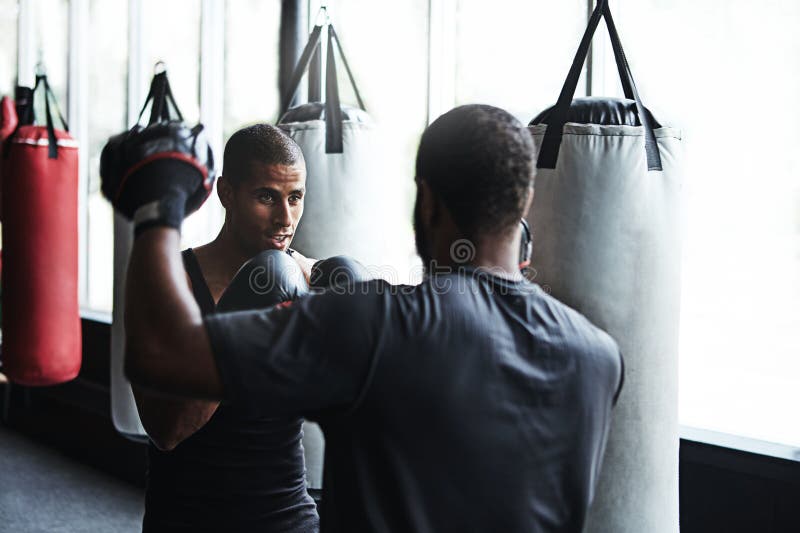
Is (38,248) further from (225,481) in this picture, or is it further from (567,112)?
(567,112)

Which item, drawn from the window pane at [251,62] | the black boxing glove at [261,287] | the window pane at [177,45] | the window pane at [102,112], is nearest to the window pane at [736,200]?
the black boxing glove at [261,287]

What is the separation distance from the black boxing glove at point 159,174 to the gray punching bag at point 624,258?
2.76ft

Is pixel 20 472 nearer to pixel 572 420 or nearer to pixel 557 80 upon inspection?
pixel 557 80

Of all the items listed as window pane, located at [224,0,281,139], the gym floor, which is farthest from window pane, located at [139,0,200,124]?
the gym floor

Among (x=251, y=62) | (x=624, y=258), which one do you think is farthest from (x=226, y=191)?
(x=251, y=62)

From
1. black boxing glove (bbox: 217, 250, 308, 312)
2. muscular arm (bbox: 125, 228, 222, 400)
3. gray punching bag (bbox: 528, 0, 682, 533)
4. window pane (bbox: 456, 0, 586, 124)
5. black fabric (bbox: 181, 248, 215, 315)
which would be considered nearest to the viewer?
muscular arm (bbox: 125, 228, 222, 400)

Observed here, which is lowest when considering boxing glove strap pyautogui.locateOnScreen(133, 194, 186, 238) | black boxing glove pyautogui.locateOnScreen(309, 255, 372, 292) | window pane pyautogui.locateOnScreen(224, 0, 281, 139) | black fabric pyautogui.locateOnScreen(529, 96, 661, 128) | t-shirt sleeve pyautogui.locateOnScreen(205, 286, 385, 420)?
t-shirt sleeve pyautogui.locateOnScreen(205, 286, 385, 420)

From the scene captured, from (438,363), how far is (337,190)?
1333 millimetres

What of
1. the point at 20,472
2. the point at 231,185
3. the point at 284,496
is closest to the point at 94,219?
the point at 20,472

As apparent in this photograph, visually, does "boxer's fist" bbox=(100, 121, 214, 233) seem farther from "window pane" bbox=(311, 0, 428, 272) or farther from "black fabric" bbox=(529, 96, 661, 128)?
"window pane" bbox=(311, 0, 428, 272)

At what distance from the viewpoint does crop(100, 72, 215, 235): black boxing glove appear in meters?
0.93

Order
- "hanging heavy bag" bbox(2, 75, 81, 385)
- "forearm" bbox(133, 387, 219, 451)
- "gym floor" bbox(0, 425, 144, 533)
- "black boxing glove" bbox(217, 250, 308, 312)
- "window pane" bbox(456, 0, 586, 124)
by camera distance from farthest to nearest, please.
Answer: "gym floor" bbox(0, 425, 144, 533) → "hanging heavy bag" bbox(2, 75, 81, 385) → "window pane" bbox(456, 0, 586, 124) → "forearm" bbox(133, 387, 219, 451) → "black boxing glove" bbox(217, 250, 308, 312)

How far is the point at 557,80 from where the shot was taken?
100 inches

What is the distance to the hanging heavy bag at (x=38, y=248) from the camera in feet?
10.3
